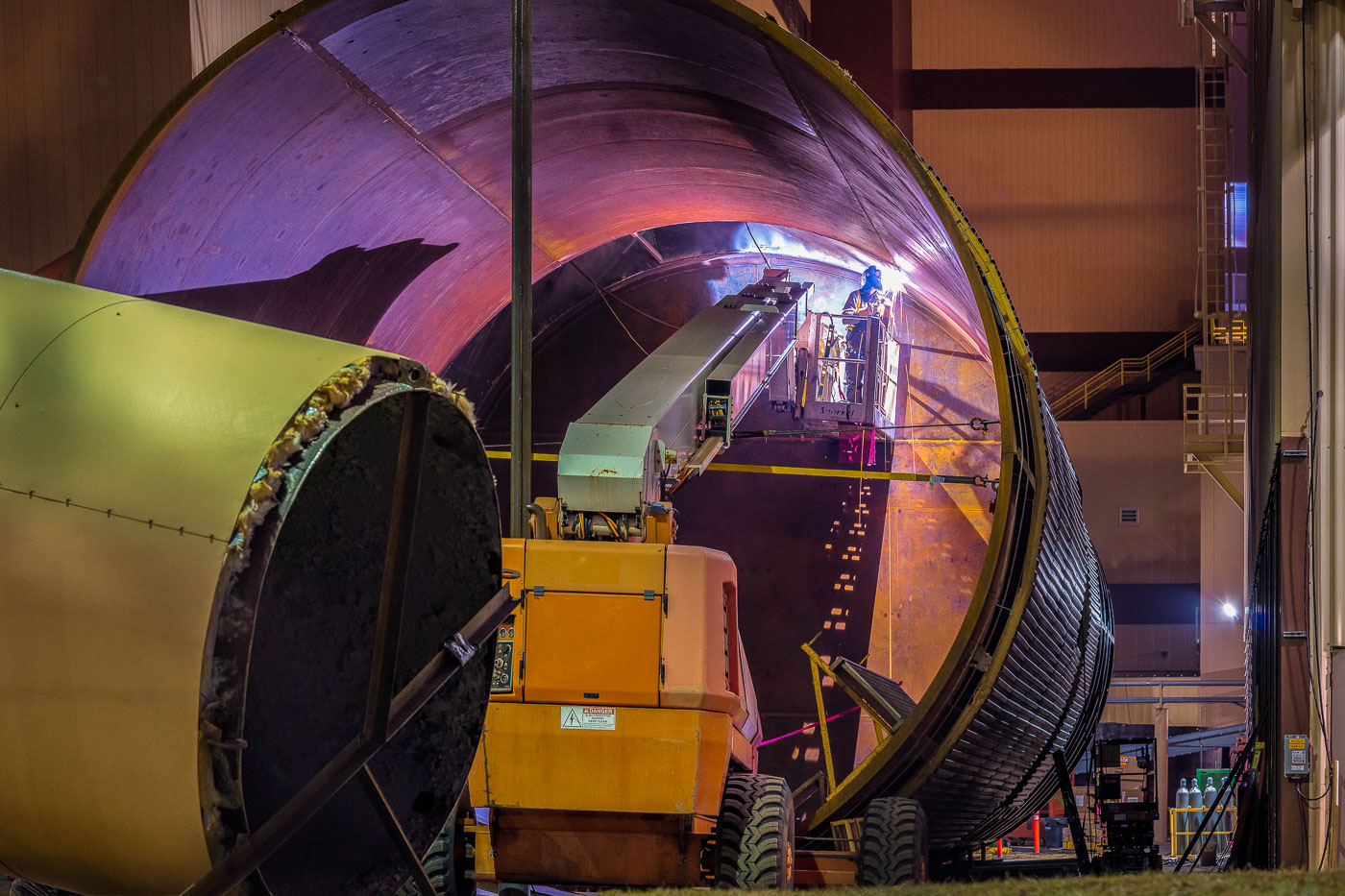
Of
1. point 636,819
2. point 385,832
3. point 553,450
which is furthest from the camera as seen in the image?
point 553,450

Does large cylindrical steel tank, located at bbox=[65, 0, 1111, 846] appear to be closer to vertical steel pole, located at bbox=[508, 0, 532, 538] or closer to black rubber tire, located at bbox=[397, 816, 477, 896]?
vertical steel pole, located at bbox=[508, 0, 532, 538]

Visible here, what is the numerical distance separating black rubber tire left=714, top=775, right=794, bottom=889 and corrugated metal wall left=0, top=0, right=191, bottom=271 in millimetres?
6659

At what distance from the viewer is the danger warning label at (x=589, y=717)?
22.3ft

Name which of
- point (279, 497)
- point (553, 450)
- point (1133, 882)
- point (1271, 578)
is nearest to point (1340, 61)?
point (1271, 578)

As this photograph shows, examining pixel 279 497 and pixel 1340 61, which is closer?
pixel 279 497

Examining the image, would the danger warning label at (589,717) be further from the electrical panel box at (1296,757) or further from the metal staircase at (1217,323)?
the metal staircase at (1217,323)

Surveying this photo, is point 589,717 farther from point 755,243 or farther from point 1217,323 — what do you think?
point 1217,323

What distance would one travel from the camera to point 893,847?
7883 millimetres

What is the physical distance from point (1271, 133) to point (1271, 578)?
11.2ft

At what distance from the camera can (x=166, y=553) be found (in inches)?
102

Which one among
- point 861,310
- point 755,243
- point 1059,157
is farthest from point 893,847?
point 1059,157

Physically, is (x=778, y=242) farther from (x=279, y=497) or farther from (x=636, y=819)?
(x=279, y=497)

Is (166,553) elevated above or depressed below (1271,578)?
below

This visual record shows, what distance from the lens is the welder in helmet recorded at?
51.1 feet
